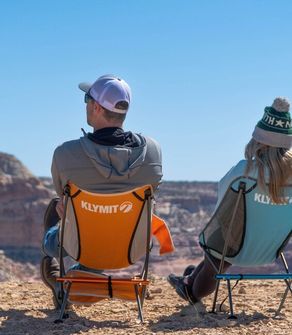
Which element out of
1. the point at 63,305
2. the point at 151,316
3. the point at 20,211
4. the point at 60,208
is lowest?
the point at 20,211

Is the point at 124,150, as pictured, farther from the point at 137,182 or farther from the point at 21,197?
the point at 21,197

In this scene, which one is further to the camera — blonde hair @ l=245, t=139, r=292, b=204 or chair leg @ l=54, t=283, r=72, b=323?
blonde hair @ l=245, t=139, r=292, b=204

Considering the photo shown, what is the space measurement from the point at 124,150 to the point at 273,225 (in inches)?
39.1

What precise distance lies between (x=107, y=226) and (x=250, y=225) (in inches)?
32.7

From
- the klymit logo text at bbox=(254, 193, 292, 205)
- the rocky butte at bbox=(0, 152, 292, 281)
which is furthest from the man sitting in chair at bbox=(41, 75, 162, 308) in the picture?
the rocky butte at bbox=(0, 152, 292, 281)

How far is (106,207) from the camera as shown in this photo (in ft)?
13.5

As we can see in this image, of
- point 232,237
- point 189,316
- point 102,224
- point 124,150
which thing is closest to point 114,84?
point 124,150

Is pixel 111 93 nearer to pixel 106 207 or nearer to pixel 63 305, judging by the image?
pixel 106 207

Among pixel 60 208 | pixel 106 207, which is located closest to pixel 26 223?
pixel 60 208

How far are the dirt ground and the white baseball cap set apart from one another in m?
1.21

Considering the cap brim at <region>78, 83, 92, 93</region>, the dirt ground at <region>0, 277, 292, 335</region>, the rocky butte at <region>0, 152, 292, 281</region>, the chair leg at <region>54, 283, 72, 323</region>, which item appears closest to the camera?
the dirt ground at <region>0, 277, 292, 335</region>

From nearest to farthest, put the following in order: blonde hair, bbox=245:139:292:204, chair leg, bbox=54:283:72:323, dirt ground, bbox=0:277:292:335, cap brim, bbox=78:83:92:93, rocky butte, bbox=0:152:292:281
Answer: dirt ground, bbox=0:277:292:335
chair leg, bbox=54:283:72:323
blonde hair, bbox=245:139:292:204
cap brim, bbox=78:83:92:93
rocky butte, bbox=0:152:292:281

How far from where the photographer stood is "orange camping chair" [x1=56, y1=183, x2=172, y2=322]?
4.11 meters

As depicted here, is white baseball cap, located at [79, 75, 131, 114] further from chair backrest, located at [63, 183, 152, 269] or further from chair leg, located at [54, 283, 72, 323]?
chair leg, located at [54, 283, 72, 323]
